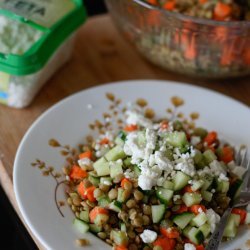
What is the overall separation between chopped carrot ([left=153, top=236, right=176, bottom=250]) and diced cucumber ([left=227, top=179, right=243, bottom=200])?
0.81 feet

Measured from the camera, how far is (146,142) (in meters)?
1.36

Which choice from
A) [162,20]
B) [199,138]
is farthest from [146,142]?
[162,20]

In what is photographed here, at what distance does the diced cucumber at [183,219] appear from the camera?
126 cm

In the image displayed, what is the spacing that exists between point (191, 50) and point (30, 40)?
1.78 ft

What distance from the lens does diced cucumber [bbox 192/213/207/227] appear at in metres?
1.25

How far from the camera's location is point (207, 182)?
1322 mm

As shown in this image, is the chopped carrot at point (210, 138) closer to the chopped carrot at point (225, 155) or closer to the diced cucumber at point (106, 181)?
the chopped carrot at point (225, 155)

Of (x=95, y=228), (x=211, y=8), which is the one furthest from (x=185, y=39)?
(x=95, y=228)

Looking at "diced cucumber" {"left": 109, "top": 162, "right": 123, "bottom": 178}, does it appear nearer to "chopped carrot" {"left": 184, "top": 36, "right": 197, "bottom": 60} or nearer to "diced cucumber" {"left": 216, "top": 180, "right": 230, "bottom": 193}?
"diced cucumber" {"left": 216, "top": 180, "right": 230, "bottom": 193}

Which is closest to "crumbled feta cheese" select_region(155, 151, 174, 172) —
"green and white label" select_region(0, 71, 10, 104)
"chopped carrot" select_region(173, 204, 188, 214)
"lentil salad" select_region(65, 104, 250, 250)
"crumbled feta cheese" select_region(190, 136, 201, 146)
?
"lentil salad" select_region(65, 104, 250, 250)

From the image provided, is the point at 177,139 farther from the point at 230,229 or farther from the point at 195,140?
the point at 230,229

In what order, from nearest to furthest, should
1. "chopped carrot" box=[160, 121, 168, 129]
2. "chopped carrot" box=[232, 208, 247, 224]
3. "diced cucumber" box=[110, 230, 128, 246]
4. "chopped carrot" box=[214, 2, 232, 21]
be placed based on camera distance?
"diced cucumber" box=[110, 230, 128, 246], "chopped carrot" box=[232, 208, 247, 224], "chopped carrot" box=[160, 121, 168, 129], "chopped carrot" box=[214, 2, 232, 21]

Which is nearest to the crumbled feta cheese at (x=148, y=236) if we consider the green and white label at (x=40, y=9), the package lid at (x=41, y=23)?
the package lid at (x=41, y=23)

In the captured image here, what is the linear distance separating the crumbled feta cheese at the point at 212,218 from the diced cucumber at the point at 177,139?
0.21 m
